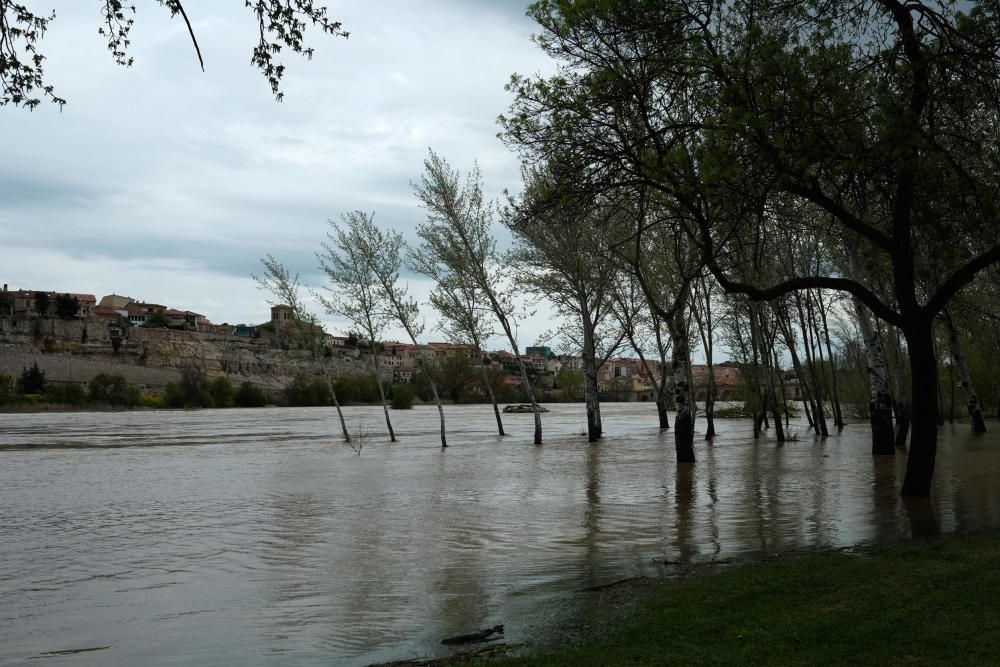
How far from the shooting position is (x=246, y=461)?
89.0ft

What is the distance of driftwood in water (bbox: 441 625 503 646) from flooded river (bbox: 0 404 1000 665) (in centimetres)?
12

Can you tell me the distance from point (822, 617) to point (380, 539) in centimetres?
678

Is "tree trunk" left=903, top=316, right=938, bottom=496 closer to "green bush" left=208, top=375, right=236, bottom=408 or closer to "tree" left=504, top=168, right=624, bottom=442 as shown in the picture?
"tree" left=504, top=168, right=624, bottom=442

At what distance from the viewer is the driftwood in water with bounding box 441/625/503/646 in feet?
19.7

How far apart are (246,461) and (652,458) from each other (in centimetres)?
1264

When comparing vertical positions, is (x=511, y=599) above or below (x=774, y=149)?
below

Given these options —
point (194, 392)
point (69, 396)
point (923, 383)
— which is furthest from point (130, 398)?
point (923, 383)

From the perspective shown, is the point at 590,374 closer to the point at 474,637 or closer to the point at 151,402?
the point at 474,637

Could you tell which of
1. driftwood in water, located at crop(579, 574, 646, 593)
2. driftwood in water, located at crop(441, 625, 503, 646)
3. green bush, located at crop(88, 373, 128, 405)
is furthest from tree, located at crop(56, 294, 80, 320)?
driftwood in water, located at crop(441, 625, 503, 646)

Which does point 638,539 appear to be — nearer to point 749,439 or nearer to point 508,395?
point 749,439

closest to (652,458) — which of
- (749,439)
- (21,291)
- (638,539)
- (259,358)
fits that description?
(749,439)

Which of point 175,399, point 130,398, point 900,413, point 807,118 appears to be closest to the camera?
point 807,118

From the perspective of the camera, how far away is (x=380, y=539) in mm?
11164

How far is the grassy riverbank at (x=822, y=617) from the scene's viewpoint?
4.73 m
